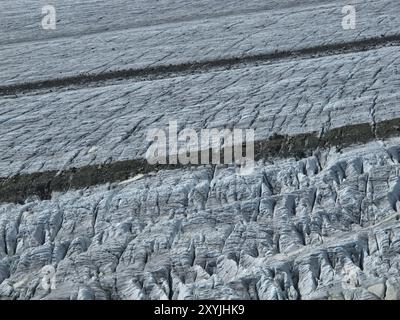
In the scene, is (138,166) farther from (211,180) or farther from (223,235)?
(223,235)

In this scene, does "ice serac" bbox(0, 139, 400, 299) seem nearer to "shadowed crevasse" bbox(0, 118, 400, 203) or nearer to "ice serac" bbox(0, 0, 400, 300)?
"ice serac" bbox(0, 0, 400, 300)

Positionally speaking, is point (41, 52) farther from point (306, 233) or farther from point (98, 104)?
point (306, 233)

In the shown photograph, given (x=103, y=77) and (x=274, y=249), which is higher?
(x=103, y=77)

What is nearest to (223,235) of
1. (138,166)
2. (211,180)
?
(211,180)

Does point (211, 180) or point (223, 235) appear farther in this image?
point (211, 180)

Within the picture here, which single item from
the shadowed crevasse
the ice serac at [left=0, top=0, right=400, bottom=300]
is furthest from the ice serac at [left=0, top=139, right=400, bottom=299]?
the shadowed crevasse

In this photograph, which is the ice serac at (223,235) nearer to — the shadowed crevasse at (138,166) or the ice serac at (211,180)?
the ice serac at (211,180)

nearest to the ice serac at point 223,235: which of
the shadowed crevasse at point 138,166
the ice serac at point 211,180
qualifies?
the ice serac at point 211,180

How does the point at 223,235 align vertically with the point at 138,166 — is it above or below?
below

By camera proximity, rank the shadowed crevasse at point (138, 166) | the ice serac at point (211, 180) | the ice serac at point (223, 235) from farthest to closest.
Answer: the shadowed crevasse at point (138, 166) < the ice serac at point (211, 180) < the ice serac at point (223, 235)
